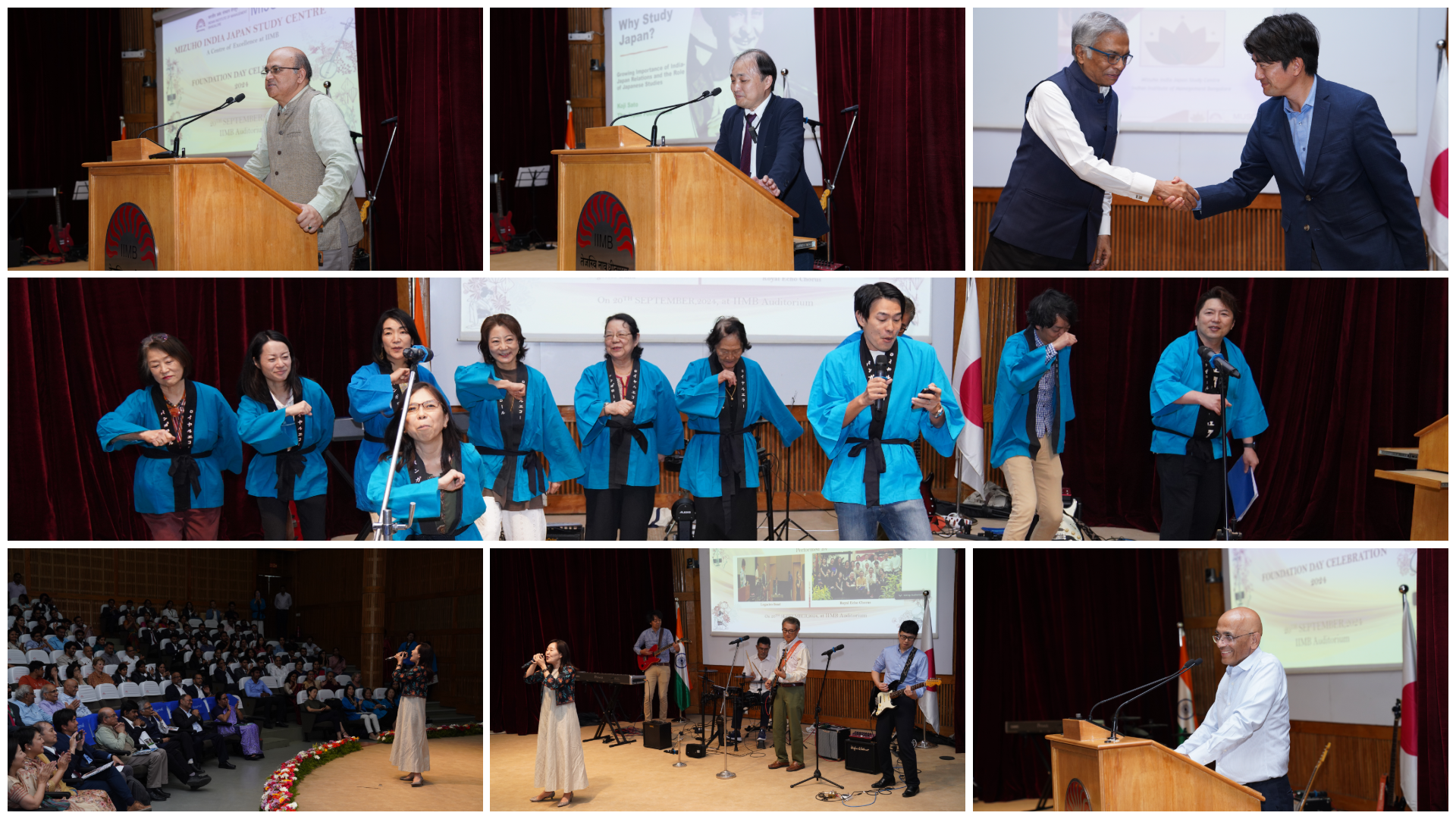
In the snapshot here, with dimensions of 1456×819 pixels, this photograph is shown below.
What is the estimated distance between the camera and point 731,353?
13.8 ft

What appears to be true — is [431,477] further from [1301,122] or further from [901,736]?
[901,736]

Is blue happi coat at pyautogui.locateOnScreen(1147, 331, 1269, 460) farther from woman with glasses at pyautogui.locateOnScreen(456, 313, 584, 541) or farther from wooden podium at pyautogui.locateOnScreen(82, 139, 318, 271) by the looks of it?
wooden podium at pyautogui.locateOnScreen(82, 139, 318, 271)

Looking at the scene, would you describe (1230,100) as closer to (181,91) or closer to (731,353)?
(731,353)

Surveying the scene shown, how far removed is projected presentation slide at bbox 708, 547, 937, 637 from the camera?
707 cm

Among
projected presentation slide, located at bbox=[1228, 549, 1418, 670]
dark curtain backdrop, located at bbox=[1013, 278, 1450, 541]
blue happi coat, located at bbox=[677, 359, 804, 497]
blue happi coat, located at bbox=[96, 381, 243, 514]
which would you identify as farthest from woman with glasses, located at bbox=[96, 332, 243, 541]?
projected presentation slide, located at bbox=[1228, 549, 1418, 670]

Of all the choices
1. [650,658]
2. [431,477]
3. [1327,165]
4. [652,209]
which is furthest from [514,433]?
[650,658]

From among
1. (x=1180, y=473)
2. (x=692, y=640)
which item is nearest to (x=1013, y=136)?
(x=1180, y=473)

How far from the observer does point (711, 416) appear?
4270mm

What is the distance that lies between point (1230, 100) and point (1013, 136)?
1.13m

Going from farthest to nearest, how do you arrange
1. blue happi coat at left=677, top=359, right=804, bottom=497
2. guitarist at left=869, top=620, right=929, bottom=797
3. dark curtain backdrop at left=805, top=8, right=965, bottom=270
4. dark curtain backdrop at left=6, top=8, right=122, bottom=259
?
dark curtain backdrop at left=6, top=8, right=122, bottom=259 < guitarist at left=869, top=620, right=929, bottom=797 < dark curtain backdrop at left=805, top=8, right=965, bottom=270 < blue happi coat at left=677, top=359, right=804, bottom=497

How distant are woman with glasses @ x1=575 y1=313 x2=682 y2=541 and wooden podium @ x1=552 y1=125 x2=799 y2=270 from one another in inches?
20.0

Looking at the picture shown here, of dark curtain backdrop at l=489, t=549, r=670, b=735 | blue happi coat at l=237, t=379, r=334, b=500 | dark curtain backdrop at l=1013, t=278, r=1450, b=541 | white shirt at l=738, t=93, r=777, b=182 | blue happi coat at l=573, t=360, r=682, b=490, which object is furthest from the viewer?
dark curtain backdrop at l=489, t=549, r=670, b=735

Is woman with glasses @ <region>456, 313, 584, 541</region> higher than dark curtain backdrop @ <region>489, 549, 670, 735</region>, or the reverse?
woman with glasses @ <region>456, 313, 584, 541</region>

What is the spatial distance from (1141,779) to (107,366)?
4782 millimetres
